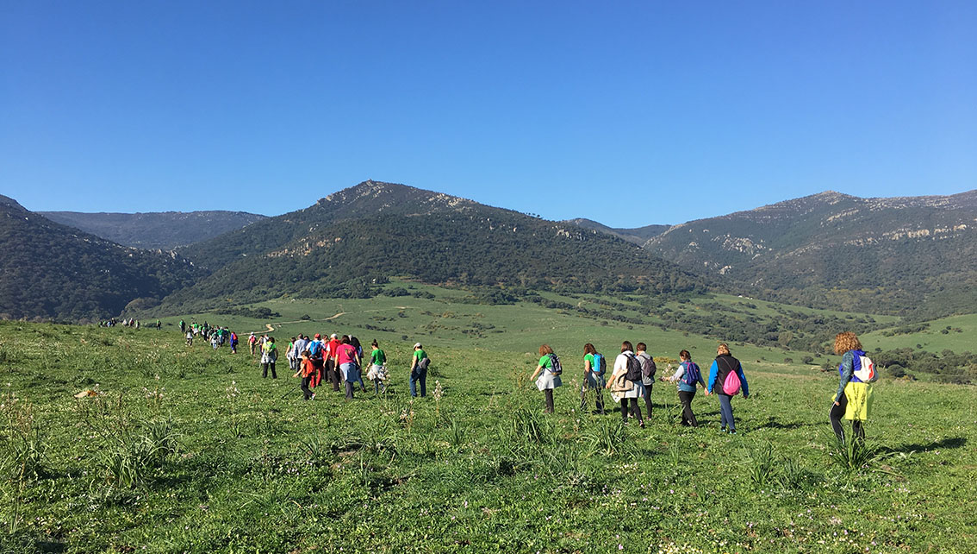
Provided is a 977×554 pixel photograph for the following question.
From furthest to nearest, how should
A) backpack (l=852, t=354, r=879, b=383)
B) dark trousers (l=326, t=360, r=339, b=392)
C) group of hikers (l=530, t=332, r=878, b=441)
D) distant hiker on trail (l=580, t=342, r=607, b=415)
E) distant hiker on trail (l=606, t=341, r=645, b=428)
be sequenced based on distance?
1. dark trousers (l=326, t=360, r=339, b=392)
2. distant hiker on trail (l=580, t=342, r=607, b=415)
3. distant hiker on trail (l=606, t=341, r=645, b=428)
4. group of hikers (l=530, t=332, r=878, b=441)
5. backpack (l=852, t=354, r=879, b=383)

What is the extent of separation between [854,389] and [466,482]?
23.4ft

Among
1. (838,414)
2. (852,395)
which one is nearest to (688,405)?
(838,414)

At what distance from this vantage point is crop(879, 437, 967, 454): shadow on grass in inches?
399

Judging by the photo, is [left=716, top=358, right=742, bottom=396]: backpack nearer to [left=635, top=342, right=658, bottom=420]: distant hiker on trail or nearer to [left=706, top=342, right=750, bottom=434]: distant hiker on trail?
[left=706, top=342, right=750, bottom=434]: distant hiker on trail

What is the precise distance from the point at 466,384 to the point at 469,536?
13792 mm

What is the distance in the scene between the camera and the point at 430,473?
869cm

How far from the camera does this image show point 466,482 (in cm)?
838

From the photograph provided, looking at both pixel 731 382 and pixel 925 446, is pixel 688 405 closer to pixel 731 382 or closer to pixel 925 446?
pixel 731 382

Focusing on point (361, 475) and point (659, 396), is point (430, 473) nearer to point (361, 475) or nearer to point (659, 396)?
point (361, 475)

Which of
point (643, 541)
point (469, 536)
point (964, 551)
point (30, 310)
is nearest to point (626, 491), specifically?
point (643, 541)

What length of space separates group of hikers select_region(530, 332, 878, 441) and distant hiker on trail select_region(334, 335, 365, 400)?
6.14 metres

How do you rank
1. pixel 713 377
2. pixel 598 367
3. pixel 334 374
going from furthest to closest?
pixel 334 374, pixel 598 367, pixel 713 377

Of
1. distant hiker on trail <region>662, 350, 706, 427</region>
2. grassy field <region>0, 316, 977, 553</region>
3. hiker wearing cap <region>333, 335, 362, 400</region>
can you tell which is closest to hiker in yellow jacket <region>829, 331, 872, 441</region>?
grassy field <region>0, 316, 977, 553</region>

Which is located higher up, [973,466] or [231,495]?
[973,466]
